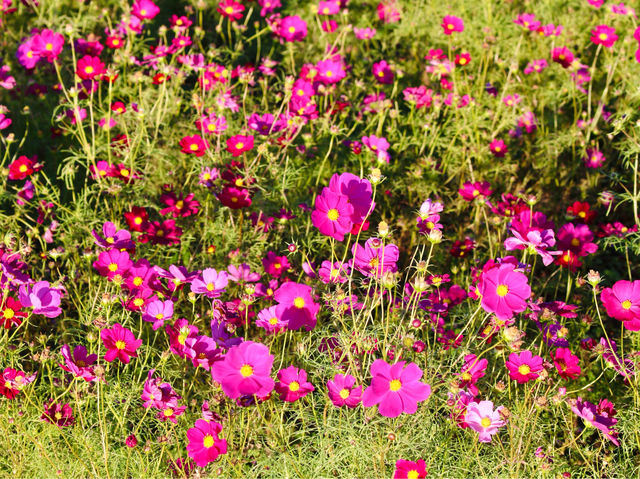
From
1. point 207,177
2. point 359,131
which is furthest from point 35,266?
point 359,131

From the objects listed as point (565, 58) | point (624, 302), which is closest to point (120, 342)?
point (624, 302)

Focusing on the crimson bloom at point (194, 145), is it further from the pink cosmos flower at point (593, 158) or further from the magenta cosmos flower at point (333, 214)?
the pink cosmos flower at point (593, 158)

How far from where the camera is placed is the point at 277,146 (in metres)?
2.74

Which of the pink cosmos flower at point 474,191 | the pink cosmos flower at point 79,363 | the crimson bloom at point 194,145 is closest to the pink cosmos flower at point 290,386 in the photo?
the pink cosmos flower at point 79,363

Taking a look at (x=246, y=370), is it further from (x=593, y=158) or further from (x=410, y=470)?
(x=593, y=158)

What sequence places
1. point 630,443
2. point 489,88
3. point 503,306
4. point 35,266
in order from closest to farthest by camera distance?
1. point 503,306
2. point 630,443
3. point 35,266
4. point 489,88

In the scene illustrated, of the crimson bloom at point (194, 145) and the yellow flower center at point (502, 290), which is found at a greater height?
the yellow flower center at point (502, 290)

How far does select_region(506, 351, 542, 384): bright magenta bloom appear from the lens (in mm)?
1606

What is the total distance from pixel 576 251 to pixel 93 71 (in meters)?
1.99

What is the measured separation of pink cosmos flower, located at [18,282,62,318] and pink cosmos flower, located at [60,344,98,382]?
0.14 m

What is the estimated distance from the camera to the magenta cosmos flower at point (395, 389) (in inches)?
54.3

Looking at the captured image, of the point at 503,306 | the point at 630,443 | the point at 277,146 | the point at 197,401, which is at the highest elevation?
the point at 503,306

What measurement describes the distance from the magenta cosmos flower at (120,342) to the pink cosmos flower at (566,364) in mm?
1209

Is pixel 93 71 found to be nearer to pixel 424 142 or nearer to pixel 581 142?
pixel 424 142
